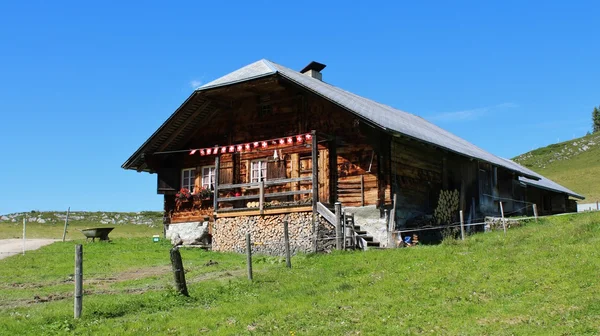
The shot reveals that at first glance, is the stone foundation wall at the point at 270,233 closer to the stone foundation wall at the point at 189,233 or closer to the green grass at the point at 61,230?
the stone foundation wall at the point at 189,233

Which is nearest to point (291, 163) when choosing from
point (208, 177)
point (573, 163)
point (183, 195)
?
point (208, 177)

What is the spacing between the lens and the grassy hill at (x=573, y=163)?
71.4m

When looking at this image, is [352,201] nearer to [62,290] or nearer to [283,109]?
[283,109]

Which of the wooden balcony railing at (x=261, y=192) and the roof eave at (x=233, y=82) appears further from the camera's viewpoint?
the roof eave at (x=233, y=82)

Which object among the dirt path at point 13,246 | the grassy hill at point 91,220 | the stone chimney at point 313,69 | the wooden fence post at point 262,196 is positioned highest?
the stone chimney at point 313,69

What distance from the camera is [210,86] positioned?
26.4 m

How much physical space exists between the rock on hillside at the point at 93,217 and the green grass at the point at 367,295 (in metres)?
38.2

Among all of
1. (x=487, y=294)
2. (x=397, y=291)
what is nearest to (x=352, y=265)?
(x=397, y=291)

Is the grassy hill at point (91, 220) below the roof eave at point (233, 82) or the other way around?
below

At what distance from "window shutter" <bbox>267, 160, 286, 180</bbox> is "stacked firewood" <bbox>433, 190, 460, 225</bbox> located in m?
6.61

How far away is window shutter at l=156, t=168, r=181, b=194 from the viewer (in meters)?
30.9

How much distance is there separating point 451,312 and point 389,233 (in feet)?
36.6

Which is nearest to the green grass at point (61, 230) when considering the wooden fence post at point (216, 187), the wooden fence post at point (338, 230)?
the wooden fence post at point (216, 187)

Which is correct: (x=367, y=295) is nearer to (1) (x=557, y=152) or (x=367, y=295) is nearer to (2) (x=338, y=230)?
(2) (x=338, y=230)
